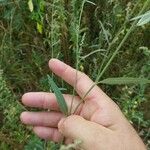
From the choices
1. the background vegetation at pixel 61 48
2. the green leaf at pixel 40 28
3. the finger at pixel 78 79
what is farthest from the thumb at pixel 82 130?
the green leaf at pixel 40 28

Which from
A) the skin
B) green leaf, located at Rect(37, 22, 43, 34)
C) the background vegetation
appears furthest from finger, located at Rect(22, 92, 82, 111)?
green leaf, located at Rect(37, 22, 43, 34)

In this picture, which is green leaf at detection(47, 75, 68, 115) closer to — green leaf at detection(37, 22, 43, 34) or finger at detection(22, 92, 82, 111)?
finger at detection(22, 92, 82, 111)

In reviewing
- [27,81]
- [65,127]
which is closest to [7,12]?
[27,81]

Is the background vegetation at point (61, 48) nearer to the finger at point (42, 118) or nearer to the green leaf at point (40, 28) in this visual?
the green leaf at point (40, 28)

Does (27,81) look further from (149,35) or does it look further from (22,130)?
(149,35)

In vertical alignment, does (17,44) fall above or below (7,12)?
below

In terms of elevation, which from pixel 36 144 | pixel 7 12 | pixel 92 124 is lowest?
pixel 36 144

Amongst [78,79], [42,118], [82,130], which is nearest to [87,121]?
[82,130]
